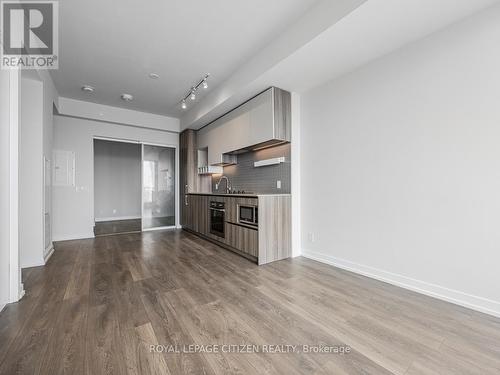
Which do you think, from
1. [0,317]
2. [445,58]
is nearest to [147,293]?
[0,317]

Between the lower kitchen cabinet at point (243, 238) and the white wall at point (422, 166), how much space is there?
40.3 inches

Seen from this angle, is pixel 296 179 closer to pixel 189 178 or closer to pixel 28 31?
pixel 189 178

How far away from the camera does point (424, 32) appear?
2.26m

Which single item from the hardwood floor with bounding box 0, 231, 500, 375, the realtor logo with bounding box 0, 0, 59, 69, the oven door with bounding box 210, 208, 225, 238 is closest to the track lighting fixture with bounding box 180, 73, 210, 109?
the realtor logo with bounding box 0, 0, 59, 69

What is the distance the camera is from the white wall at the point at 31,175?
3.14 m

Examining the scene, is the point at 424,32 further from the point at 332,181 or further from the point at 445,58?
the point at 332,181

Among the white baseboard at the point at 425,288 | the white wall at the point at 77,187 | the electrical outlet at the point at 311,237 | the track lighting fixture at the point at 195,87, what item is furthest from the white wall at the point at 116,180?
the white baseboard at the point at 425,288

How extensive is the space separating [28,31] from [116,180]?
6229 mm

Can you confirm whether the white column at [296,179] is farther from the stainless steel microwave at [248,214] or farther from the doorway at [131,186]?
the doorway at [131,186]

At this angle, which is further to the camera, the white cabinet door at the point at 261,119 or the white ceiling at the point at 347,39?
the white cabinet door at the point at 261,119

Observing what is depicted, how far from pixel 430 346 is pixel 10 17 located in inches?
182

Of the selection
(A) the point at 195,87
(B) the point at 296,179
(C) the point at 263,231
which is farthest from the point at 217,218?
(A) the point at 195,87

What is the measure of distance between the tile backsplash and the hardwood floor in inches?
57.7

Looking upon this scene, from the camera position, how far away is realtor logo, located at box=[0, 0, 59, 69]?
218 cm
